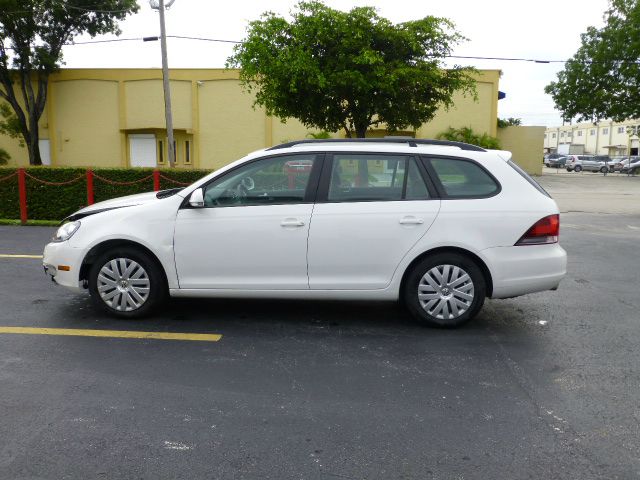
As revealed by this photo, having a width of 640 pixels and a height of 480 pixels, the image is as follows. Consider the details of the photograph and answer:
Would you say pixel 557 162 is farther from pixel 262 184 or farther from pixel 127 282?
pixel 127 282

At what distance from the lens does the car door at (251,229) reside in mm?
5352

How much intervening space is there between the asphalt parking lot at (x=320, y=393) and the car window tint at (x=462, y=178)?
1.25 metres

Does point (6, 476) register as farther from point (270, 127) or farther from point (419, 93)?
point (270, 127)

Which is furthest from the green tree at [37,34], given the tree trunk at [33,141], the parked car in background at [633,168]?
the parked car in background at [633,168]

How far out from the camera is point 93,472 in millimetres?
3055

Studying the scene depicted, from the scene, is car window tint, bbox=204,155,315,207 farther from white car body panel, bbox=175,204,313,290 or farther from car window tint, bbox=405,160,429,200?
car window tint, bbox=405,160,429,200

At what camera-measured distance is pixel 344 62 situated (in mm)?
18016

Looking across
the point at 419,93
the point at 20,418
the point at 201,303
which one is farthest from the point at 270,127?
the point at 20,418

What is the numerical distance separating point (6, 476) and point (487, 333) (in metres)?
3.92

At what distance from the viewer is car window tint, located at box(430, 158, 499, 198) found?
542 centimetres

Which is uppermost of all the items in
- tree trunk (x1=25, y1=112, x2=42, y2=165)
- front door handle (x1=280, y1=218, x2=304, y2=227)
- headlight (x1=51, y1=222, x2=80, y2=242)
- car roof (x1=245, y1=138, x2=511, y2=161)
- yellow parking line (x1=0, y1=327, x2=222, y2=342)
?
tree trunk (x1=25, y1=112, x2=42, y2=165)

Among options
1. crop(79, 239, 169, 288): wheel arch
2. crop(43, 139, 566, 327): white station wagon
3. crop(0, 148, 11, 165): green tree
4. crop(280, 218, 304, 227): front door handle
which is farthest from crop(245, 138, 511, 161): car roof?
crop(0, 148, 11, 165): green tree

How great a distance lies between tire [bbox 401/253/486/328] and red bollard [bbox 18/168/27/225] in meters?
10.7

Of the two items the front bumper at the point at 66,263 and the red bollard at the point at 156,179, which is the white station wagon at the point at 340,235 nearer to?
the front bumper at the point at 66,263
